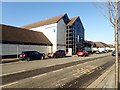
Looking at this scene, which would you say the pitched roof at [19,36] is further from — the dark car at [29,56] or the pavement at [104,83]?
the pavement at [104,83]


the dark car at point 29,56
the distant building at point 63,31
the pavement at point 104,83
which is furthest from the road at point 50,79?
the distant building at point 63,31

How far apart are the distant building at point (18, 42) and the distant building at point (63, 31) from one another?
2.71 meters

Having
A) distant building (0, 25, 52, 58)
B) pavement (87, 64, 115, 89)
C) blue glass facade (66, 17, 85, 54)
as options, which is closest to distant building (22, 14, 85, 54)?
blue glass facade (66, 17, 85, 54)

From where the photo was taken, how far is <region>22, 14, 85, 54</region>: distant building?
55.1m

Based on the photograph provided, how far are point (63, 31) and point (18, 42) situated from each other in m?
19.8

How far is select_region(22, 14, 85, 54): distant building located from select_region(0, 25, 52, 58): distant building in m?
2.71

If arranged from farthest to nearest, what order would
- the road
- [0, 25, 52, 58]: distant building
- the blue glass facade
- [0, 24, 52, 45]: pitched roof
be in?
the blue glass facade < [0, 24, 52, 45]: pitched roof < [0, 25, 52, 58]: distant building < the road

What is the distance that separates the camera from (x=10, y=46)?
37.9m

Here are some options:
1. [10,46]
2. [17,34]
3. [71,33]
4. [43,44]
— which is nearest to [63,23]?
[71,33]

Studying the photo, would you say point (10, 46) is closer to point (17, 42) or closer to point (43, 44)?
point (17, 42)

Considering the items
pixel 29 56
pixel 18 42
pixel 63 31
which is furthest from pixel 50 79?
pixel 63 31

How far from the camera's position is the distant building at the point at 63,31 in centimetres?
5509

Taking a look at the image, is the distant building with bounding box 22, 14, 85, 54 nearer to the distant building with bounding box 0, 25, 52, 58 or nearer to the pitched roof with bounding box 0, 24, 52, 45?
the distant building with bounding box 0, 25, 52, 58

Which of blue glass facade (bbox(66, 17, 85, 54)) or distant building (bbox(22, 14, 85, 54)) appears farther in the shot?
blue glass facade (bbox(66, 17, 85, 54))
